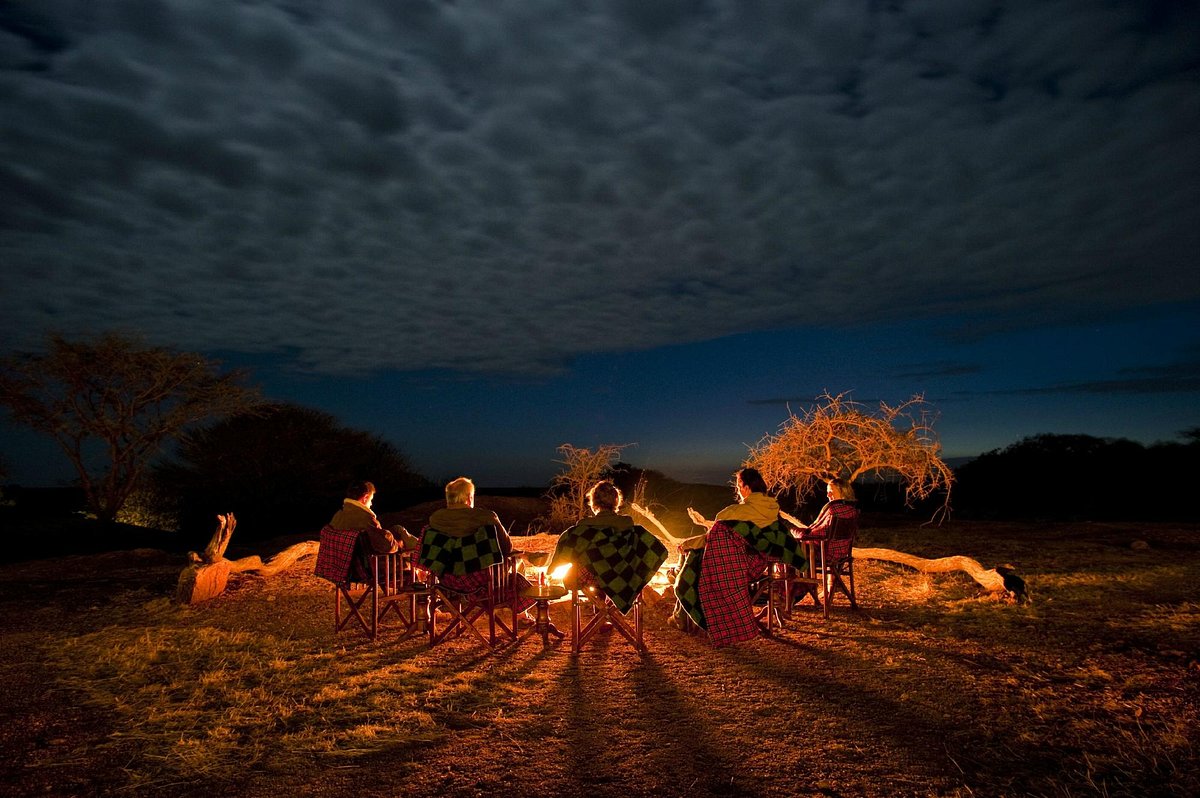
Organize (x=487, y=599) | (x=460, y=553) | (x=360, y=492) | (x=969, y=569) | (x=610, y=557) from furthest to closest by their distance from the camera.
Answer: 1. (x=969, y=569)
2. (x=360, y=492)
3. (x=487, y=599)
4. (x=460, y=553)
5. (x=610, y=557)

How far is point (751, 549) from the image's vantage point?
5238mm

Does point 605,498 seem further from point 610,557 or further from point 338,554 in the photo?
point 338,554

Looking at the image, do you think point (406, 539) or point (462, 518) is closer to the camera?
point (462, 518)

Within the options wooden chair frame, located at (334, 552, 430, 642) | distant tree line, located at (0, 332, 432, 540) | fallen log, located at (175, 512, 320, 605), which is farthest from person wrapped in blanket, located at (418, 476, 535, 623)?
distant tree line, located at (0, 332, 432, 540)

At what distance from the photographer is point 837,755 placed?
10.6 feet

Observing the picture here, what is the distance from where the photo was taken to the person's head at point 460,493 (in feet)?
17.2

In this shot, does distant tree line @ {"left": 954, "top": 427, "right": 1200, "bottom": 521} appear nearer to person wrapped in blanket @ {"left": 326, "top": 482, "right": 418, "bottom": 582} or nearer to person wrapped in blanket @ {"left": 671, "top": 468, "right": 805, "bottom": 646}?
person wrapped in blanket @ {"left": 671, "top": 468, "right": 805, "bottom": 646}

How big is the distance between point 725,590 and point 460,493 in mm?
1976

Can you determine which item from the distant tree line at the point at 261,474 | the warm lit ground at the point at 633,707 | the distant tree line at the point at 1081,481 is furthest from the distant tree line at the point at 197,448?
the distant tree line at the point at 1081,481

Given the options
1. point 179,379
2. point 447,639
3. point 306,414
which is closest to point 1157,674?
point 447,639

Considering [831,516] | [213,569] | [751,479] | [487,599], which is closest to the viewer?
[487,599]

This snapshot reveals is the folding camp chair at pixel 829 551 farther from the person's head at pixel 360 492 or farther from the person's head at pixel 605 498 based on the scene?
the person's head at pixel 360 492

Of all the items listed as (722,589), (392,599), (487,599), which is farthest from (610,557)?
(392,599)

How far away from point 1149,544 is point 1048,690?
7.60 m
